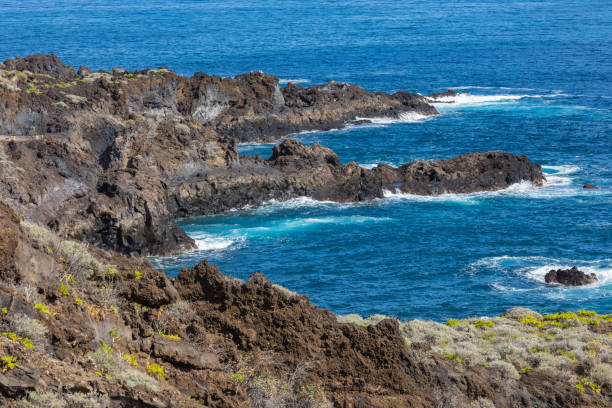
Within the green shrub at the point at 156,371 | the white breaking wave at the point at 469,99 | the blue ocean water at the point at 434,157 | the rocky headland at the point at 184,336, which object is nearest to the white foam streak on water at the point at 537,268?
the blue ocean water at the point at 434,157

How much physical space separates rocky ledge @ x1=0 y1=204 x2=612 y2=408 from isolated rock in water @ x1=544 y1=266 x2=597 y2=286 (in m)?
18.0

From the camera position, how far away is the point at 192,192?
178 feet

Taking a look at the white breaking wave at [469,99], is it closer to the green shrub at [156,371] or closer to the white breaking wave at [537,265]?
the white breaking wave at [537,265]

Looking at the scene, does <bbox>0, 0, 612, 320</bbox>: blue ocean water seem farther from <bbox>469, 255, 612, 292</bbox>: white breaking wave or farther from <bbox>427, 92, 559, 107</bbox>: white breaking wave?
<bbox>427, 92, 559, 107</bbox>: white breaking wave

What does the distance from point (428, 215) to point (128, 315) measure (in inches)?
1586

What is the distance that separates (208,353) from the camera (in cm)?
1634

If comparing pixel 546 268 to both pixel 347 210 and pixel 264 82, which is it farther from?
pixel 264 82

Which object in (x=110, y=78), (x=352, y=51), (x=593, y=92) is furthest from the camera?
(x=352, y=51)

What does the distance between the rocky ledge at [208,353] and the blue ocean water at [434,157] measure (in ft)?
51.7

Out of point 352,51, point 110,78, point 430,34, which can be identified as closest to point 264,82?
point 110,78

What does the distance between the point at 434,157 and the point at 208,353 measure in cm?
5616

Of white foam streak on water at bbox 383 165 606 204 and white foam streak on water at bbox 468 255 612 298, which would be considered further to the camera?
white foam streak on water at bbox 383 165 606 204

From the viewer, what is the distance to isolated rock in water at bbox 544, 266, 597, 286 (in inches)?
1607

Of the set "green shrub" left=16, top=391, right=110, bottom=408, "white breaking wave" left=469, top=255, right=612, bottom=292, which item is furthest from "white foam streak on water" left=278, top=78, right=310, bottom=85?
"green shrub" left=16, top=391, right=110, bottom=408
